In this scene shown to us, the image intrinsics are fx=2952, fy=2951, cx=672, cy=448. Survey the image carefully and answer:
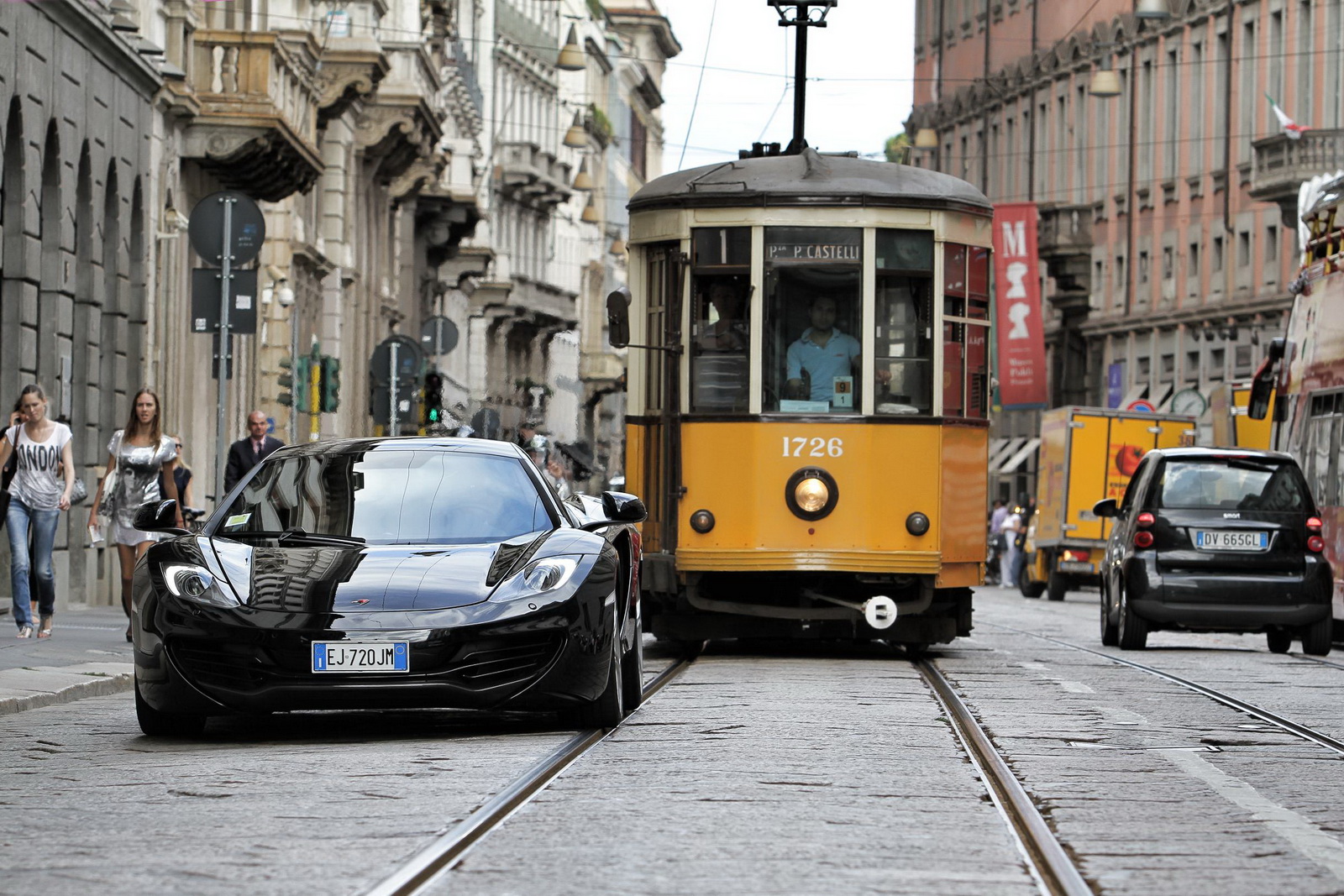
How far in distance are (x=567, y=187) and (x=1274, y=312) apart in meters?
29.9

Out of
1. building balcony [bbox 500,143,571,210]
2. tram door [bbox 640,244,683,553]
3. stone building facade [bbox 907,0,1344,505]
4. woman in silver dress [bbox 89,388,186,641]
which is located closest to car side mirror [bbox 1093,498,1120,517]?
tram door [bbox 640,244,683,553]

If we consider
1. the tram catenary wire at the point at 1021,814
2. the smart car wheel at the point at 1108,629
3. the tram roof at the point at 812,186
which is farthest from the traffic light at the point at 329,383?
the tram catenary wire at the point at 1021,814

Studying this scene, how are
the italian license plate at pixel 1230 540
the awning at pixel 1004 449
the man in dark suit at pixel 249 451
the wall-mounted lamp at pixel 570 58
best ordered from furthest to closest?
the awning at pixel 1004 449
the wall-mounted lamp at pixel 570 58
the italian license plate at pixel 1230 540
the man in dark suit at pixel 249 451

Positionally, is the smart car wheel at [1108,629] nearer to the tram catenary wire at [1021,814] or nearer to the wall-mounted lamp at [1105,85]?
the tram catenary wire at [1021,814]

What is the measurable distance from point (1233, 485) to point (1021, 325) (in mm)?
36717

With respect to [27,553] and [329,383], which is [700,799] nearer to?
[27,553]

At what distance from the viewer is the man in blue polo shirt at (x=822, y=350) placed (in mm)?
18797

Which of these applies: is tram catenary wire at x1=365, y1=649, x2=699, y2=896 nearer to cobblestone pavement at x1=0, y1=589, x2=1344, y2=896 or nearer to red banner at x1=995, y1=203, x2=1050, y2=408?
cobblestone pavement at x1=0, y1=589, x2=1344, y2=896

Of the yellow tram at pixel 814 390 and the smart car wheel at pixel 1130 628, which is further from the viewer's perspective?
the smart car wheel at pixel 1130 628

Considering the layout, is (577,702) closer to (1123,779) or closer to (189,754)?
(189,754)

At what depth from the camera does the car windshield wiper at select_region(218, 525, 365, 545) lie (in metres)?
12.2

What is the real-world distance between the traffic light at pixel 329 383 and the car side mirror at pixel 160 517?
2447 centimetres

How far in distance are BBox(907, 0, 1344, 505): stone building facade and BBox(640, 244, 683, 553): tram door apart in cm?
3070

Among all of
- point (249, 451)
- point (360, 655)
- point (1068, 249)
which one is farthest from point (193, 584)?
point (1068, 249)
